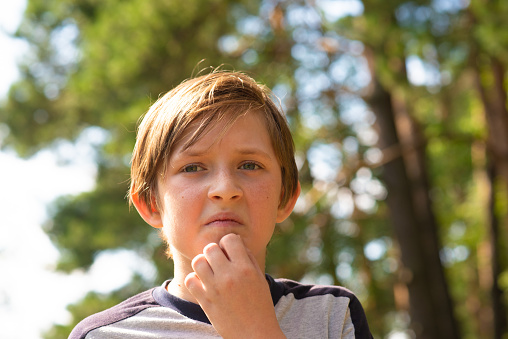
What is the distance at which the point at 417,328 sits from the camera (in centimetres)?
730

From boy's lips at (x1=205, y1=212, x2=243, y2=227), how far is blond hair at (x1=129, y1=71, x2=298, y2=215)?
0.20 metres

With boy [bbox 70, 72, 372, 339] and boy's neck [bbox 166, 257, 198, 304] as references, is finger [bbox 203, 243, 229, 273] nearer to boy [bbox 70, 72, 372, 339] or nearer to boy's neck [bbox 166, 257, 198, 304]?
boy [bbox 70, 72, 372, 339]

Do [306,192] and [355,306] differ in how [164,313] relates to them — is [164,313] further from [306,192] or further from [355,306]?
[306,192]

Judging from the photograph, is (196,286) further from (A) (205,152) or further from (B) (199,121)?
(B) (199,121)

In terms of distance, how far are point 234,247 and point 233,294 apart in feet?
0.33

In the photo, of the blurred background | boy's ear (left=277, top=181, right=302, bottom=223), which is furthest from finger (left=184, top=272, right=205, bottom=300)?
the blurred background

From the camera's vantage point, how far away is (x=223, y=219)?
4.48ft

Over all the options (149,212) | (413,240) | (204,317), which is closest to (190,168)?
(149,212)

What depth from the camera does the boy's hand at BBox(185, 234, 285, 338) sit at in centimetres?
123

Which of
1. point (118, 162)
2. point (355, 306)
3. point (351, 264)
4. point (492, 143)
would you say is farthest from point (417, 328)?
point (355, 306)

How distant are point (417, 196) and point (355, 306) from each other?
683cm

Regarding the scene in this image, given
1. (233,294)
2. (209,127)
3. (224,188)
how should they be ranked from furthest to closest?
(209,127) < (224,188) < (233,294)

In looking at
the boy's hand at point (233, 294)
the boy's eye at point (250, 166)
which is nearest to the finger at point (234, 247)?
the boy's hand at point (233, 294)

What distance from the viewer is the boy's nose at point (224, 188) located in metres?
1.35
